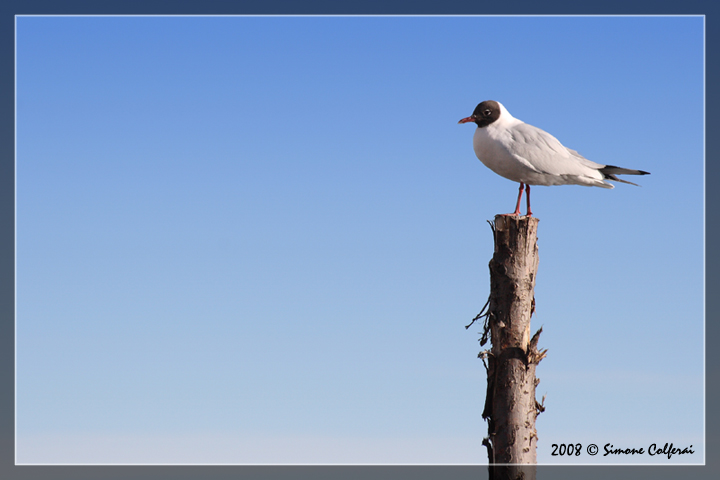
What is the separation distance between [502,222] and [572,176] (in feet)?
6.05

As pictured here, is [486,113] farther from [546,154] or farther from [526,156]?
[546,154]

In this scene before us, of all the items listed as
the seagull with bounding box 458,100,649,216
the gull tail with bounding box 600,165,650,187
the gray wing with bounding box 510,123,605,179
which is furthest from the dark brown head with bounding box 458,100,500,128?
the gull tail with bounding box 600,165,650,187

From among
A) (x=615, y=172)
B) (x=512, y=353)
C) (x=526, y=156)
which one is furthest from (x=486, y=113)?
(x=512, y=353)

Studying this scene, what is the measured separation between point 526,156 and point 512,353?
2976 mm

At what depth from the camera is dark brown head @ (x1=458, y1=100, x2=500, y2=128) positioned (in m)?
10.6

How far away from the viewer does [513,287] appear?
9.13 metres

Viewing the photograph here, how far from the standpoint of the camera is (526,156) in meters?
10.2

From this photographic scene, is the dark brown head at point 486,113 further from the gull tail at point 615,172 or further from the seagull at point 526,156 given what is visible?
the gull tail at point 615,172

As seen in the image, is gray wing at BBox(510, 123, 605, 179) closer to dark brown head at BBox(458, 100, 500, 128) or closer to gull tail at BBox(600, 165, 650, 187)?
gull tail at BBox(600, 165, 650, 187)

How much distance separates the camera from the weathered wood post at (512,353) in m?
8.77

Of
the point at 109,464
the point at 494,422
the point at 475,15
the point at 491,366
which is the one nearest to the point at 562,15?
the point at 475,15

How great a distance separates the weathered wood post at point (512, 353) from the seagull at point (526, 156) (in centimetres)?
79

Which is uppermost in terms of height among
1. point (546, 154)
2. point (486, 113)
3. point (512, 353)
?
point (486, 113)

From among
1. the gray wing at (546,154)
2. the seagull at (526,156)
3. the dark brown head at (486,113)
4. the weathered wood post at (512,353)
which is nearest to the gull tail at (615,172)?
the seagull at (526,156)
